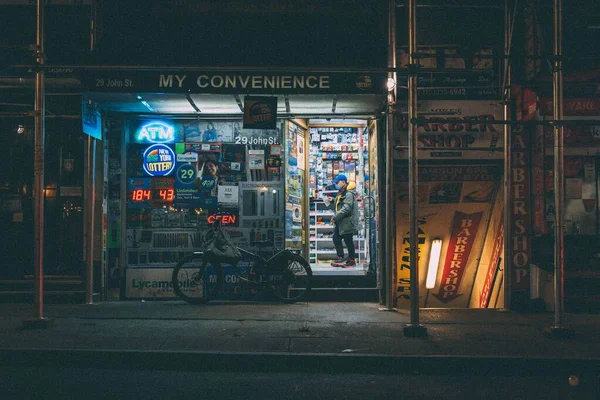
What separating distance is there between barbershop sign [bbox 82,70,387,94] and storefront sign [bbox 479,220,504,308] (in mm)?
3761

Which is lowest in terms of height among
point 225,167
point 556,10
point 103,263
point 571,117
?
point 103,263

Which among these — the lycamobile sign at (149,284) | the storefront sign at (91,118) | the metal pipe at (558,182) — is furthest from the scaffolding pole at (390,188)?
the storefront sign at (91,118)

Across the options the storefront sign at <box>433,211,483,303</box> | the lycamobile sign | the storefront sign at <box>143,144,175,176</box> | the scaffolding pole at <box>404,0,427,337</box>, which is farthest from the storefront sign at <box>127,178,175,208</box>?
the storefront sign at <box>433,211,483,303</box>

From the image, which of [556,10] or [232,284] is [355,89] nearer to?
[556,10]

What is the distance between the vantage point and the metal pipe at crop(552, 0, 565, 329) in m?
8.21

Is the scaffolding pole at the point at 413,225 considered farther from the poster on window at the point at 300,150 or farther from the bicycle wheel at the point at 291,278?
the poster on window at the point at 300,150

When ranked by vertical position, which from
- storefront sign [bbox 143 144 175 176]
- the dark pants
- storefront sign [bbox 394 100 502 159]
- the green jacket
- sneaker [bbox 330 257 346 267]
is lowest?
sneaker [bbox 330 257 346 267]

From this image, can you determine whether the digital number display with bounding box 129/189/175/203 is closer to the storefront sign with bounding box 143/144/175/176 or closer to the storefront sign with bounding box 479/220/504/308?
the storefront sign with bounding box 143/144/175/176

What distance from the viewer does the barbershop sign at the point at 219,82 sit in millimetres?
9688

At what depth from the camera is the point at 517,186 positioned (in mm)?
10531

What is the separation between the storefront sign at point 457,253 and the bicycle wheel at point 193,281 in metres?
4.42

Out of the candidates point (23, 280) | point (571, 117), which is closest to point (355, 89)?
point (571, 117)

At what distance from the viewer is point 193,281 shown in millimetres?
10984

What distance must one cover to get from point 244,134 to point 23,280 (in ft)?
16.0
